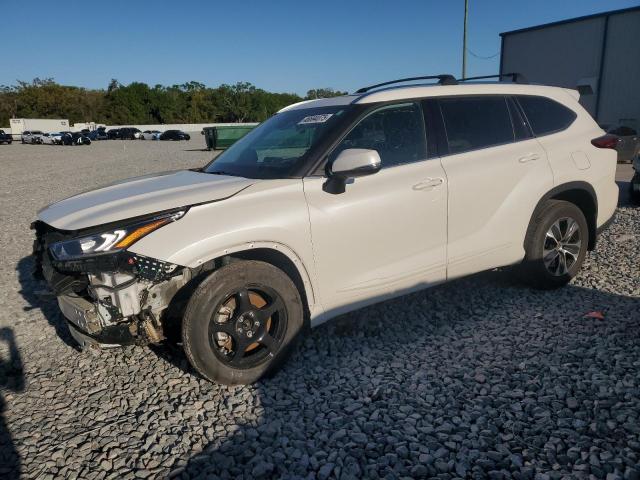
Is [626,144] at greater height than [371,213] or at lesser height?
lesser

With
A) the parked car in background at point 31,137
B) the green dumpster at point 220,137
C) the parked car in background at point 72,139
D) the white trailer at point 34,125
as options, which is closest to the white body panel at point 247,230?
the green dumpster at point 220,137

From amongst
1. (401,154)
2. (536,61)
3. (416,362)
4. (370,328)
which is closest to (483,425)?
(416,362)

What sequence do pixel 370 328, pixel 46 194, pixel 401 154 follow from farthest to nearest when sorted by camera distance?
A: 1. pixel 46 194
2. pixel 370 328
3. pixel 401 154

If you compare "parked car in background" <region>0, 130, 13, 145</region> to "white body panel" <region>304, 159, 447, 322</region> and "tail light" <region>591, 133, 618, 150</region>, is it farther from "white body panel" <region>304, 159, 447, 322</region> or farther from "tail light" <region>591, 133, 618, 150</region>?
"tail light" <region>591, 133, 618, 150</region>

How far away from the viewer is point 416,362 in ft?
11.2

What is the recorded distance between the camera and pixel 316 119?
145 inches

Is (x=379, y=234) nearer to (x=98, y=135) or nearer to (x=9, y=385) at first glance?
(x=9, y=385)

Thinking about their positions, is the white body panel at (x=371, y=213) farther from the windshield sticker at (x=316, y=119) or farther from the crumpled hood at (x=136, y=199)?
the windshield sticker at (x=316, y=119)

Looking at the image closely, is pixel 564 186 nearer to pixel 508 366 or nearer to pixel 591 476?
pixel 508 366

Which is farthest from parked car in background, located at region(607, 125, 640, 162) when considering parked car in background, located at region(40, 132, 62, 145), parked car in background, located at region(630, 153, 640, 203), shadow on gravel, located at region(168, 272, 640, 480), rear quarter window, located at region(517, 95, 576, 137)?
parked car in background, located at region(40, 132, 62, 145)

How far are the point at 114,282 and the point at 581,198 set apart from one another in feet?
13.7

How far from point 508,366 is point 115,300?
258 centimetres

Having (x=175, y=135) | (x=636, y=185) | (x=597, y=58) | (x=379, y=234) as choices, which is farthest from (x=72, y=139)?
(x=379, y=234)

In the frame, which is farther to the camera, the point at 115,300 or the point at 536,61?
the point at 536,61
